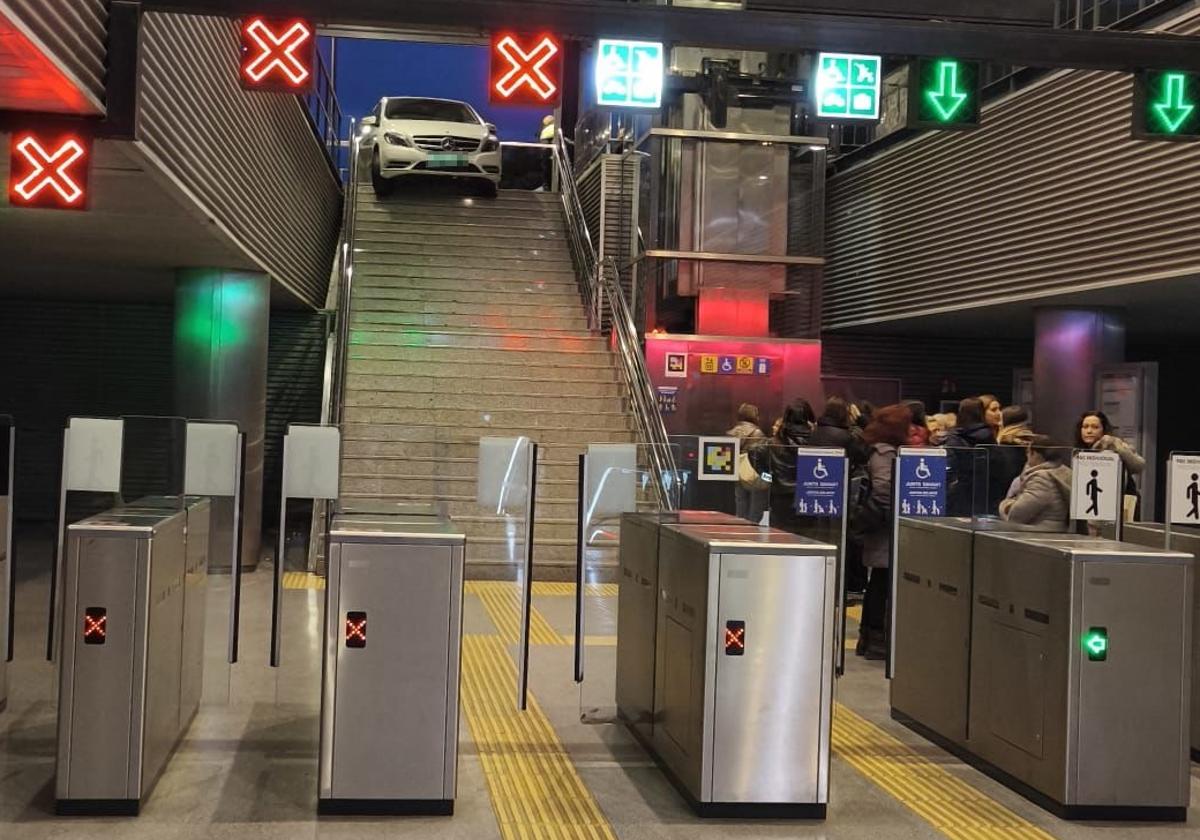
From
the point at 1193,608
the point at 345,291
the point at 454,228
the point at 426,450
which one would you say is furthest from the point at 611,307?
the point at 1193,608

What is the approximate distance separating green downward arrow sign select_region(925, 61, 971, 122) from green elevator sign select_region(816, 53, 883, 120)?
30cm

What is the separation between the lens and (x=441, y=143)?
17125 millimetres

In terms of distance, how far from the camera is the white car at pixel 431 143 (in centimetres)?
1708

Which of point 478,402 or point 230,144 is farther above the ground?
point 230,144

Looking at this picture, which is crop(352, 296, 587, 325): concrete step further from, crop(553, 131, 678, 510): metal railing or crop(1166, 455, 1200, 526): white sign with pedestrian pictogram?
crop(1166, 455, 1200, 526): white sign with pedestrian pictogram

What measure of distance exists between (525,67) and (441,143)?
11.0 metres

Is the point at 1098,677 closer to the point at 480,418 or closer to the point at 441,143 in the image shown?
the point at 480,418

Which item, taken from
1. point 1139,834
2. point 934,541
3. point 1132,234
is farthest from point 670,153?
point 1139,834

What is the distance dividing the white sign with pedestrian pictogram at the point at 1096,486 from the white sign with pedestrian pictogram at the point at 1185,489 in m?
0.25

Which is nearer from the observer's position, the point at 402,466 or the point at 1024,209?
the point at 402,466

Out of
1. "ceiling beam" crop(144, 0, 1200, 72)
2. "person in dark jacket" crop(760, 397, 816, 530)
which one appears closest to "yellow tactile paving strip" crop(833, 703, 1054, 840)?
"person in dark jacket" crop(760, 397, 816, 530)

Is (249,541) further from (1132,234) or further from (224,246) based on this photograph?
(1132,234)

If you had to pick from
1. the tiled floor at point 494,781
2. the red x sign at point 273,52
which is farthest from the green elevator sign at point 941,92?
the tiled floor at point 494,781

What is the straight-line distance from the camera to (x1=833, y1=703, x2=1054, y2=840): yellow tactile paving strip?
5104 millimetres
